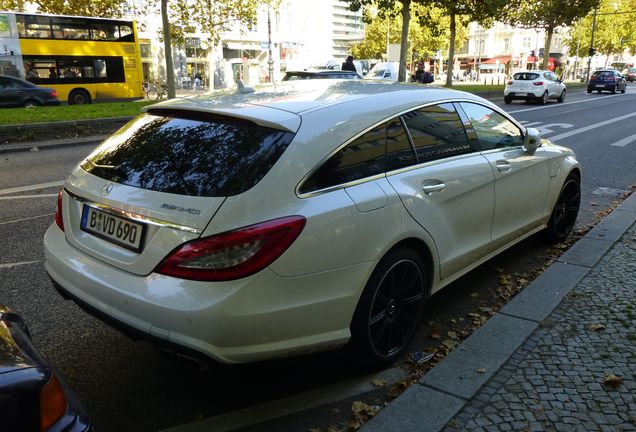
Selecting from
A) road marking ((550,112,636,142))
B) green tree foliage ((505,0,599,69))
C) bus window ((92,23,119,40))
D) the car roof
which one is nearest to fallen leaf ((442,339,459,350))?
the car roof

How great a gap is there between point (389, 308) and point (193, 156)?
1359 mm

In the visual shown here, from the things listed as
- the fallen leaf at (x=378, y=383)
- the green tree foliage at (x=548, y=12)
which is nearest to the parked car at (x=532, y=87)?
the green tree foliage at (x=548, y=12)

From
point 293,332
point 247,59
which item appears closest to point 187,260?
point 293,332

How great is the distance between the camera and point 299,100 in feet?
10.3

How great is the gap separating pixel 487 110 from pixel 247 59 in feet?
173

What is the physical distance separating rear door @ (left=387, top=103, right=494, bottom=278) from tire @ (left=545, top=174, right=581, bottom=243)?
150 cm

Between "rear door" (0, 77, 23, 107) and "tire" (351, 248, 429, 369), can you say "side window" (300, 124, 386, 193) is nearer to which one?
"tire" (351, 248, 429, 369)

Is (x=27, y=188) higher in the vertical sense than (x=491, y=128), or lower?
lower

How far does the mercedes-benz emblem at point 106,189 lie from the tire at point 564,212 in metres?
3.90

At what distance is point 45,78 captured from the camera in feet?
76.9

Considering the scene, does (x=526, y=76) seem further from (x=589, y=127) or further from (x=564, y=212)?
(x=564, y=212)

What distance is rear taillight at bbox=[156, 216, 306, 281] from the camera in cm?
237

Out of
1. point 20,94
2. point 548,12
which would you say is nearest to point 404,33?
point 20,94

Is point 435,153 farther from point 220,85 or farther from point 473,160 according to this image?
point 220,85
